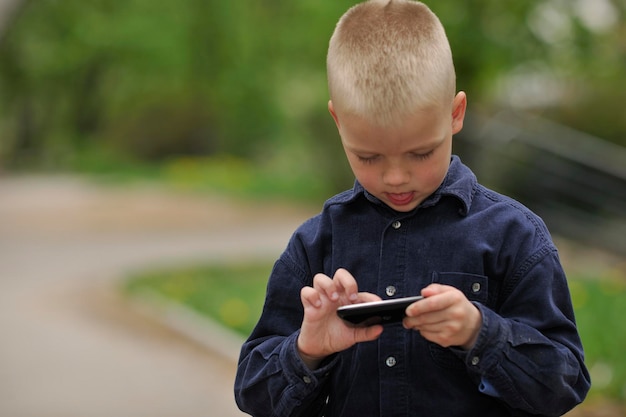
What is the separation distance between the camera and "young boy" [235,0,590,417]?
1.81 m

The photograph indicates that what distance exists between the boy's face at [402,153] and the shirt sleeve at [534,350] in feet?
0.84

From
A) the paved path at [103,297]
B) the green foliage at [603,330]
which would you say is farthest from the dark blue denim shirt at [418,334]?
the paved path at [103,297]

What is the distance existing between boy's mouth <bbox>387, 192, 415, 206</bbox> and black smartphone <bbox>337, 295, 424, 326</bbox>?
0.22 m

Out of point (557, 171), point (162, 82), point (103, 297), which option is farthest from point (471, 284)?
point (162, 82)

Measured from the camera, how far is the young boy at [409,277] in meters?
1.81

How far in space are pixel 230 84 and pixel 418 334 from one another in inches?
903

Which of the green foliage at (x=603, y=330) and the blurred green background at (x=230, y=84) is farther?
the blurred green background at (x=230, y=84)

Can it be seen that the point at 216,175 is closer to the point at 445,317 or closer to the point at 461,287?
the point at 461,287

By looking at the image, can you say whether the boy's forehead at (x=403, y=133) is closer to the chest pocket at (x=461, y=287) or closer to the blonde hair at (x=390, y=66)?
the blonde hair at (x=390, y=66)

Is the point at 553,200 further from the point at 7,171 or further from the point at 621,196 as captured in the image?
the point at 7,171

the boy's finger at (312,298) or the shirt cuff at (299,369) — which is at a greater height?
the boy's finger at (312,298)

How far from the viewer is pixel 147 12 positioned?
23328 millimetres

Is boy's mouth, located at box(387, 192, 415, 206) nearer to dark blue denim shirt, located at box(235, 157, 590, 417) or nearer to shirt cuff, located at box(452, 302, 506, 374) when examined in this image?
dark blue denim shirt, located at box(235, 157, 590, 417)

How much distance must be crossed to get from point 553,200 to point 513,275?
10.4 meters
